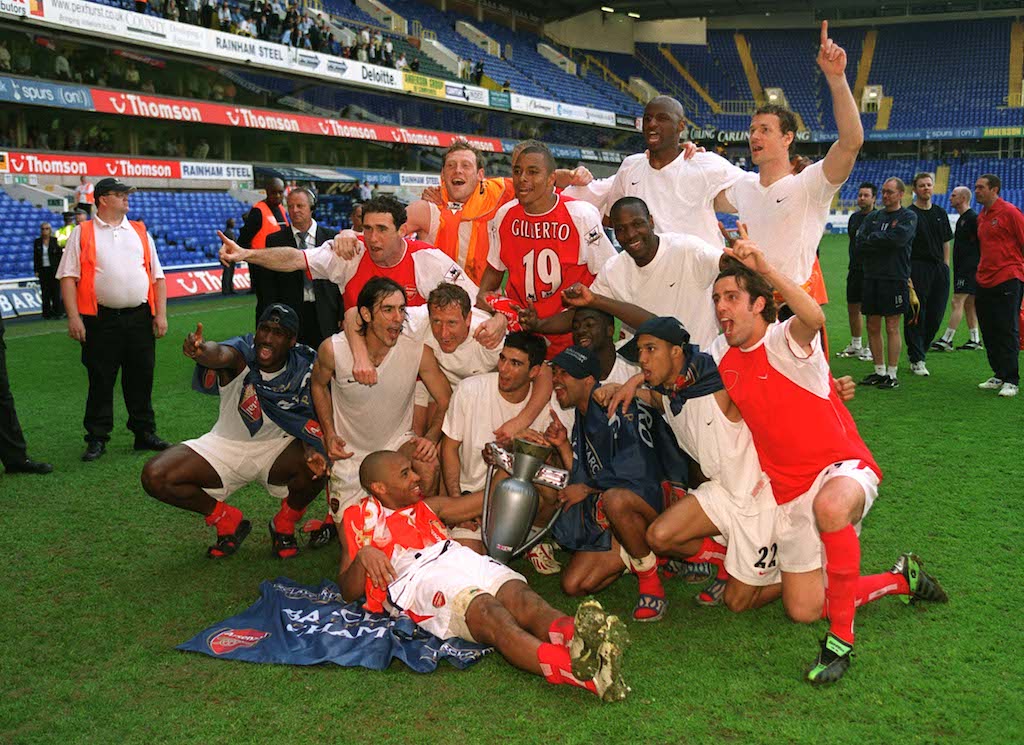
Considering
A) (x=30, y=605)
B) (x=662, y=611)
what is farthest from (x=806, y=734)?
(x=30, y=605)

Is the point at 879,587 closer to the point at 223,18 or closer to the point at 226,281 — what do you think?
the point at 226,281

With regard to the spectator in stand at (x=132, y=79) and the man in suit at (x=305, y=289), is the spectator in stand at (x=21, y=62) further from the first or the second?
the man in suit at (x=305, y=289)

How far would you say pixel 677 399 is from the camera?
14.6 ft

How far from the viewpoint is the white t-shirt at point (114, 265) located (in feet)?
24.3

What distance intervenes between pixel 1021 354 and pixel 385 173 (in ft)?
82.4

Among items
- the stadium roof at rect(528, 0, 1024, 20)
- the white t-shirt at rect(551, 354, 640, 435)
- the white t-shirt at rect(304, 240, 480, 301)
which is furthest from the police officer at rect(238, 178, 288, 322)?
the stadium roof at rect(528, 0, 1024, 20)

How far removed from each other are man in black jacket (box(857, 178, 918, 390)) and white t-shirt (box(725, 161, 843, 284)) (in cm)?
460

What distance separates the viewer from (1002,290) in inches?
346

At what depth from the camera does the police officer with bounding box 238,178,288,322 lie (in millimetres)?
8578

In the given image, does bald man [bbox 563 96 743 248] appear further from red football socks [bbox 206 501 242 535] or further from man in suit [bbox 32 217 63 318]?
man in suit [bbox 32 217 63 318]

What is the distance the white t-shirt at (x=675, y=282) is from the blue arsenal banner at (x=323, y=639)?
225 centimetres

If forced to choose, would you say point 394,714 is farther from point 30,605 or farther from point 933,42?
point 933,42

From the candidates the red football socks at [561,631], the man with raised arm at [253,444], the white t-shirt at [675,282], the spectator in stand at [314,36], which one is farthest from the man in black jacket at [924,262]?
the spectator in stand at [314,36]

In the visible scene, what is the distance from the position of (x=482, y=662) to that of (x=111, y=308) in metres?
5.23
